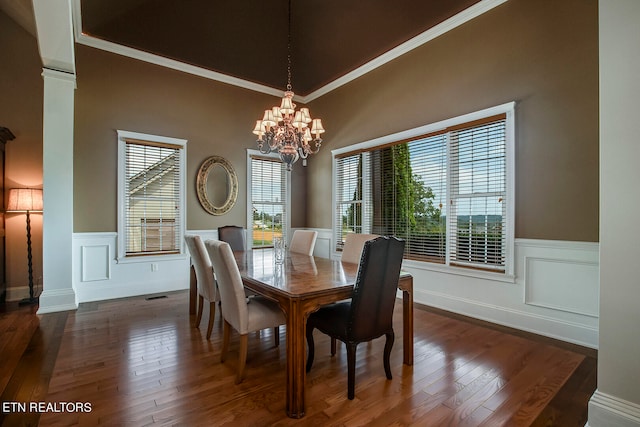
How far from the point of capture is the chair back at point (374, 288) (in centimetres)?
205

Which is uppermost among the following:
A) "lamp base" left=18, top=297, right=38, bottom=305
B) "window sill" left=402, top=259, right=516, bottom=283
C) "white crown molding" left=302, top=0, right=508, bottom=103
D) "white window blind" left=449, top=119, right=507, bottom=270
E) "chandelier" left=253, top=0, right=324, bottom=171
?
"white crown molding" left=302, top=0, right=508, bottom=103

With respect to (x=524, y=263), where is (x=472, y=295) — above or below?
below

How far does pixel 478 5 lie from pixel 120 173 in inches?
199

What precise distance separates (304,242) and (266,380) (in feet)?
6.16

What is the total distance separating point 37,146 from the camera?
4.43 metres

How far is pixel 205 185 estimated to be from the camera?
206 inches

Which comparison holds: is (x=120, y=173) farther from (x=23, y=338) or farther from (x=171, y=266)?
(x=23, y=338)

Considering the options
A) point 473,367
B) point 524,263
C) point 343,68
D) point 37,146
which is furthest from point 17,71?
point 524,263

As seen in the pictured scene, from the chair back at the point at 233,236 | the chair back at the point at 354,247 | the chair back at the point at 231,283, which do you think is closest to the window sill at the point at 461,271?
the chair back at the point at 354,247

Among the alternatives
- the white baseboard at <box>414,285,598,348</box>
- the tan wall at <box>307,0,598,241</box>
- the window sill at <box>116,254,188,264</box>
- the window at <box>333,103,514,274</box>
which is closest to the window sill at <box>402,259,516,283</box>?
the window at <box>333,103,514,274</box>

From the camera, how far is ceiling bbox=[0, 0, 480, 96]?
390 cm

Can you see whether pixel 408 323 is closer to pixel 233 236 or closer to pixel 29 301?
pixel 233 236

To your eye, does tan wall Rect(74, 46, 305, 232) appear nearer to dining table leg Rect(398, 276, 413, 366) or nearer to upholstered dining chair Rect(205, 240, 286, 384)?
upholstered dining chair Rect(205, 240, 286, 384)

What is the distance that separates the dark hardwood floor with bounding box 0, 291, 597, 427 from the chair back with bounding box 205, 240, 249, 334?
0.45 meters
